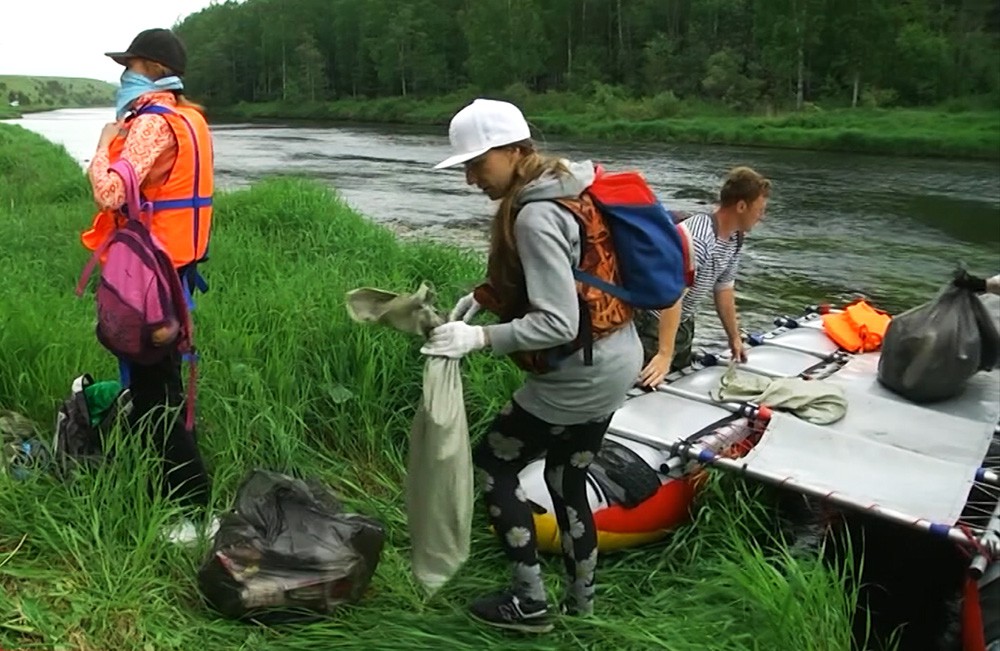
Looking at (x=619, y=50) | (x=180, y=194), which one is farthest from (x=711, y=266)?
(x=619, y=50)

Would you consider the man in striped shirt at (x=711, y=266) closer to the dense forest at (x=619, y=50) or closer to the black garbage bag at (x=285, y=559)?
the black garbage bag at (x=285, y=559)

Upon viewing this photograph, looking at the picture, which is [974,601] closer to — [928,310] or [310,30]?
[928,310]

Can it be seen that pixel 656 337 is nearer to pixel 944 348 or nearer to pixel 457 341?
pixel 944 348

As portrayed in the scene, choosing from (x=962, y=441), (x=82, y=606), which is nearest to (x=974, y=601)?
(x=962, y=441)

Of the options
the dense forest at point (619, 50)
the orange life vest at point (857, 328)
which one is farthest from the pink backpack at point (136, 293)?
the dense forest at point (619, 50)

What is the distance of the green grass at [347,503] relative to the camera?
8.84 ft

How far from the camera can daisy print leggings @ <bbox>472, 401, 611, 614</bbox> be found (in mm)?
2646

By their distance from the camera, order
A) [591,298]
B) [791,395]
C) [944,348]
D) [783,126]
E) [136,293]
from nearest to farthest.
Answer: [591,298] < [136,293] < [791,395] < [944,348] < [783,126]

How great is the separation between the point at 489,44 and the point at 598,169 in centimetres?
5764

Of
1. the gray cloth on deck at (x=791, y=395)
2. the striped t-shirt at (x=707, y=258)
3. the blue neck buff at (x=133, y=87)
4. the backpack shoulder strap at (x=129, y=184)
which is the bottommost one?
the gray cloth on deck at (x=791, y=395)

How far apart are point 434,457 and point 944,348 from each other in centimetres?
291

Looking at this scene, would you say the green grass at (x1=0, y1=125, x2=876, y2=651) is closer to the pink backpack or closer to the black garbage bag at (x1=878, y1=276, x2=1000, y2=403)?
the pink backpack

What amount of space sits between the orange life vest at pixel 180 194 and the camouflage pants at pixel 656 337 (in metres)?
1.96

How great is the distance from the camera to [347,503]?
3551 millimetres
